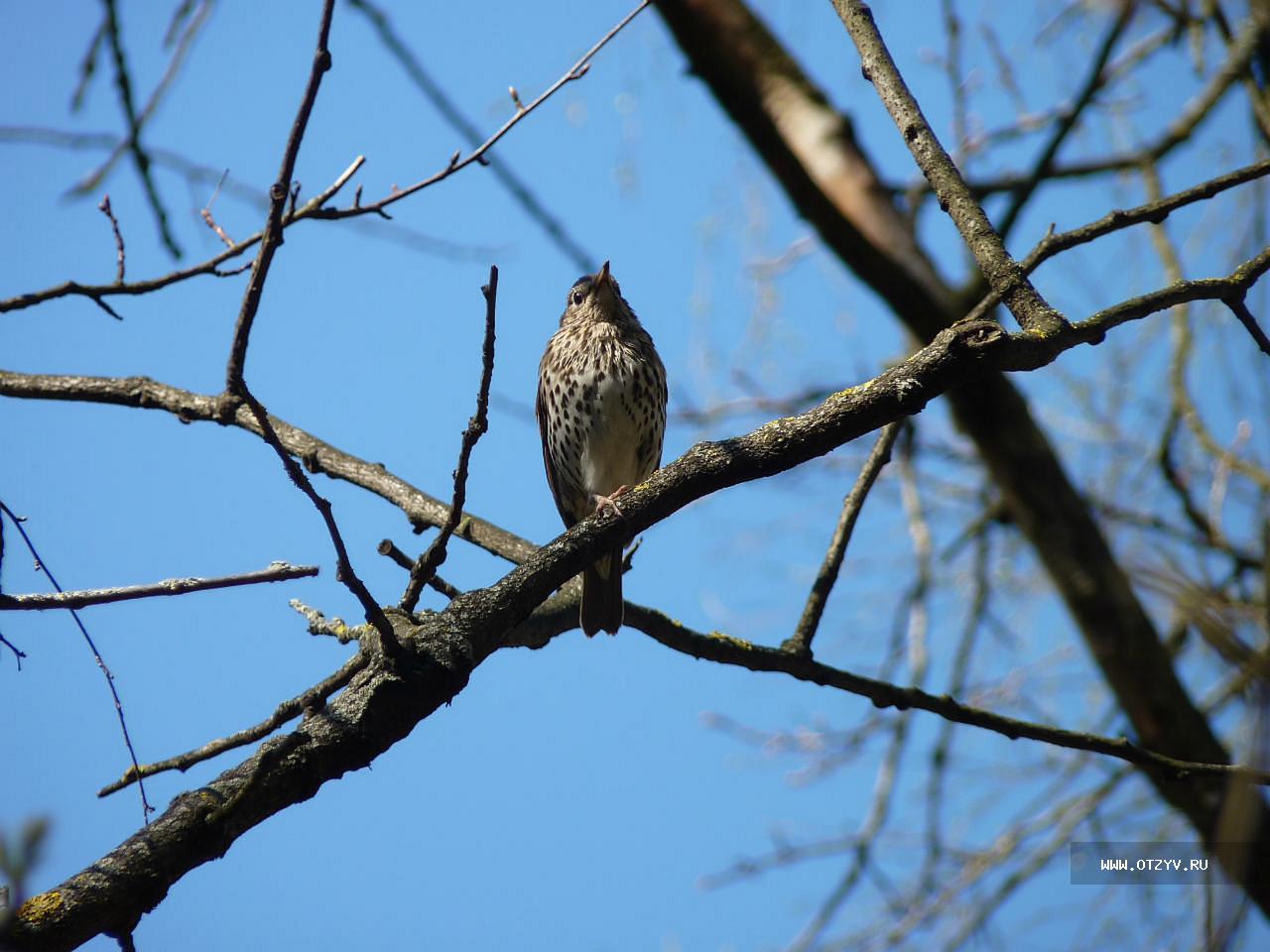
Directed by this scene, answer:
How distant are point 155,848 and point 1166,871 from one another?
4.52 metres

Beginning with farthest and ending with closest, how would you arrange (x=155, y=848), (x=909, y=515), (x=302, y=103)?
(x=909, y=515) → (x=155, y=848) → (x=302, y=103)

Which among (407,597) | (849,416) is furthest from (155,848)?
(849,416)

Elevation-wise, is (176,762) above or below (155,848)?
above

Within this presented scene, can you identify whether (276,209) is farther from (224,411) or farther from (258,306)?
(224,411)

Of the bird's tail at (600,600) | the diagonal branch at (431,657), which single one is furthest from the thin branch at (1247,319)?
the bird's tail at (600,600)

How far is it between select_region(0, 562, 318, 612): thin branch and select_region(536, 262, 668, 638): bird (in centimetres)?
281

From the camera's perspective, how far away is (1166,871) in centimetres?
514

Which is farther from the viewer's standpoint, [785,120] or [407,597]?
[785,120]

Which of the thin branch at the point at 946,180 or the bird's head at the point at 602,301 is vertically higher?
the bird's head at the point at 602,301

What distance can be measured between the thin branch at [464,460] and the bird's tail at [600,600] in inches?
48.0

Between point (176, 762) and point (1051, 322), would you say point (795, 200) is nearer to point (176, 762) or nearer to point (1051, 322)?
point (1051, 322)

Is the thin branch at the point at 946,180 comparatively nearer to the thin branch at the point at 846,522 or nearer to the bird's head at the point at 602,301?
the thin branch at the point at 846,522

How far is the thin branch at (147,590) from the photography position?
2.23 metres

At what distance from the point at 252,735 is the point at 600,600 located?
4.74ft
